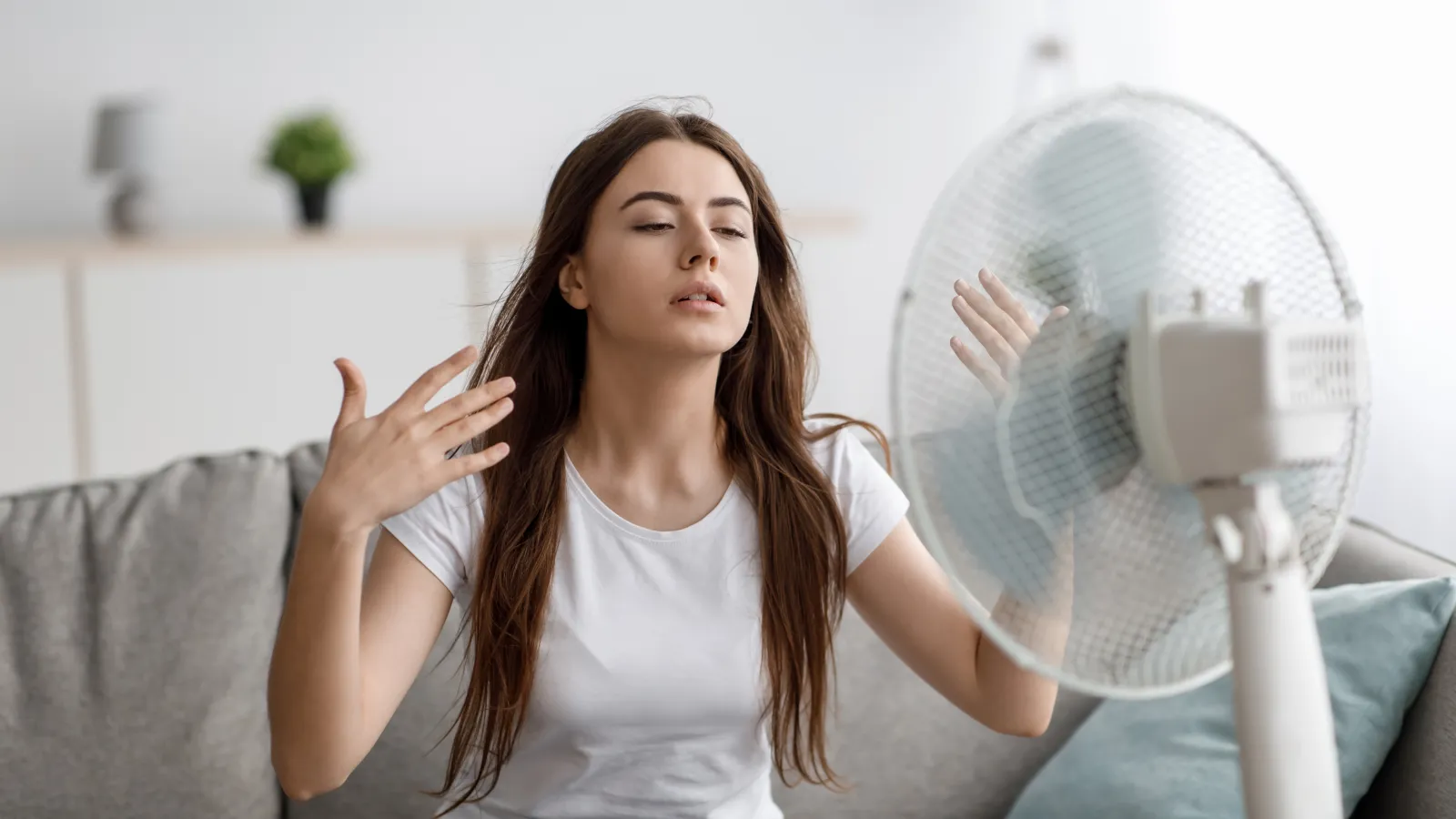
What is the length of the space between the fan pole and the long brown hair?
71 centimetres

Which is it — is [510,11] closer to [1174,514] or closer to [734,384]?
[734,384]

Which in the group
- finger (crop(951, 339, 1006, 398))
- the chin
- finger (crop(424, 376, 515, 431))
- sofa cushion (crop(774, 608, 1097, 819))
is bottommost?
sofa cushion (crop(774, 608, 1097, 819))

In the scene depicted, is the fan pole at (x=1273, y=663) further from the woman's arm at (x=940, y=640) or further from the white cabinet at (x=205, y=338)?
the white cabinet at (x=205, y=338)

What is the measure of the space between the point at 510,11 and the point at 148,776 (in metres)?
3.29

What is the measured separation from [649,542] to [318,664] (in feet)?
1.27

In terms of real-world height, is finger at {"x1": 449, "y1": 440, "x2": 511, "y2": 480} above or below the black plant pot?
below

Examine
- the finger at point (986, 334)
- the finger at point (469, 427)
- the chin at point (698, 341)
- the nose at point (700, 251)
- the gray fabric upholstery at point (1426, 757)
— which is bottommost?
the gray fabric upholstery at point (1426, 757)

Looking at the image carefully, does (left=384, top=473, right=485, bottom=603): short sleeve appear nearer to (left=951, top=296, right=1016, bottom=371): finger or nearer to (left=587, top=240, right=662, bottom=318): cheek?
(left=587, top=240, right=662, bottom=318): cheek

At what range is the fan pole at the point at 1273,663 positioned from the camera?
752 mm

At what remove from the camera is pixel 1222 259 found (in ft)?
2.74

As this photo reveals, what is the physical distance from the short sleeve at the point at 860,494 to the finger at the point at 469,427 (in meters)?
0.50

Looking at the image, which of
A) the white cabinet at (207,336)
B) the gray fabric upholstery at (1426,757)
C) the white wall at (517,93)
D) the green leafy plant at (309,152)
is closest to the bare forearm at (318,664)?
the gray fabric upholstery at (1426,757)

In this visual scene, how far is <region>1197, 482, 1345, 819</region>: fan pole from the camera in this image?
2.47ft

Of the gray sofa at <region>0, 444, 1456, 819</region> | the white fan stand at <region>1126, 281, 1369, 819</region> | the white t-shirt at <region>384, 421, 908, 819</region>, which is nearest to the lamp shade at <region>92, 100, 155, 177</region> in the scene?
the gray sofa at <region>0, 444, 1456, 819</region>
